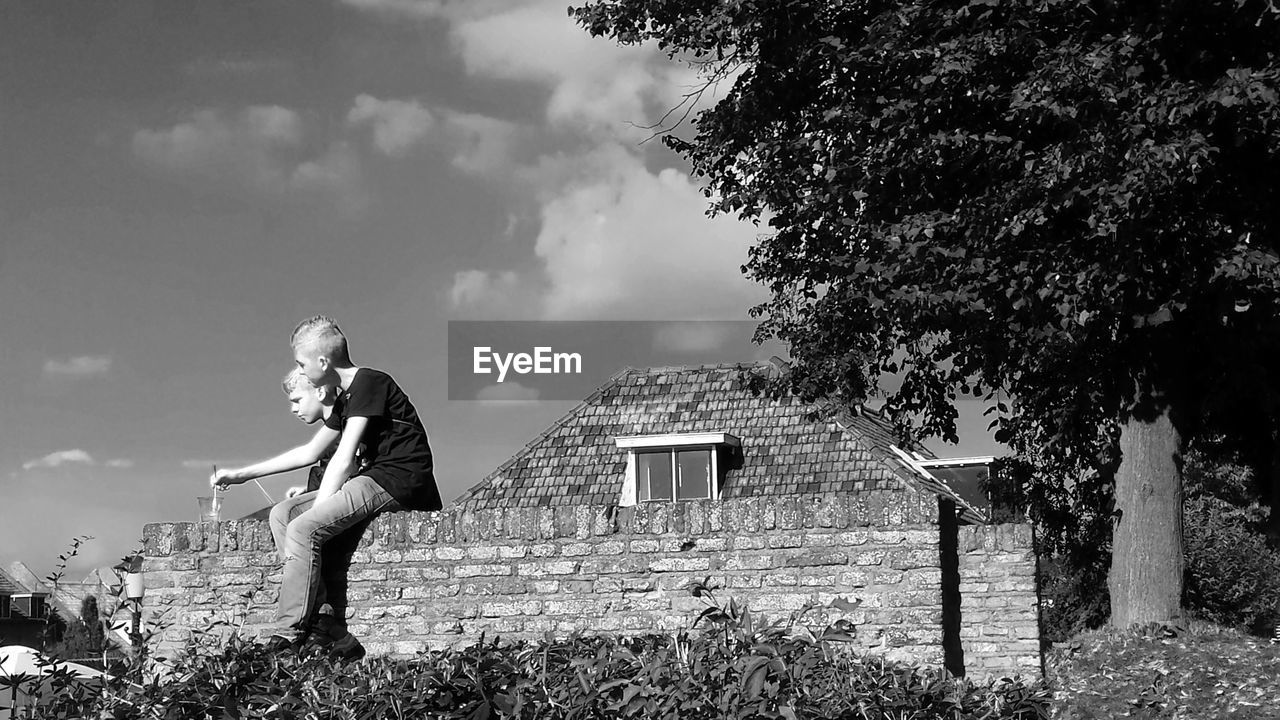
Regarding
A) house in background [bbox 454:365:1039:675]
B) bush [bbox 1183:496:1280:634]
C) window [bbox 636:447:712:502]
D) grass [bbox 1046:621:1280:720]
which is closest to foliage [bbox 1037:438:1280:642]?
bush [bbox 1183:496:1280:634]

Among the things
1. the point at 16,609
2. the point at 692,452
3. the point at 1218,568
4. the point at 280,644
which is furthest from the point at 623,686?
the point at 16,609

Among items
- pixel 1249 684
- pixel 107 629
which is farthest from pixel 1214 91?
pixel 107 629

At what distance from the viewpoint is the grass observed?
31.2ft

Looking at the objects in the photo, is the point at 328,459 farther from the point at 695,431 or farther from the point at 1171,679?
the point at 695,431

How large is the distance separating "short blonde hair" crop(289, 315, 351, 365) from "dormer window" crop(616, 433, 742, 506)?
13077 mm

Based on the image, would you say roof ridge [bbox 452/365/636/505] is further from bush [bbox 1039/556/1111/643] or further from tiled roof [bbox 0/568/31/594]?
tiled roof [bbox 0/568/31/594]

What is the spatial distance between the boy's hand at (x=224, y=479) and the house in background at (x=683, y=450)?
40.5ft

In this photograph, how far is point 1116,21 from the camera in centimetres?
1308

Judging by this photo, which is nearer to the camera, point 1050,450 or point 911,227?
point 911,227

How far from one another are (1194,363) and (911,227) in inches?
148

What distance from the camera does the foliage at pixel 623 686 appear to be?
15.2 ft

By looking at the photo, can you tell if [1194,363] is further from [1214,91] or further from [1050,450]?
[1214,91]

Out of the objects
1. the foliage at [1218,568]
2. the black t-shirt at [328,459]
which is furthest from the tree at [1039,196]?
the foliage at [1218,568]

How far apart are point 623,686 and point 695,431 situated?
16771 millimetres
